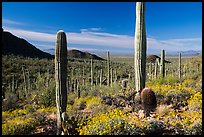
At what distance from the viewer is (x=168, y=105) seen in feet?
34.5

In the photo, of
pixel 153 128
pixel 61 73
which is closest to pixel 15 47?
pixel 61 73

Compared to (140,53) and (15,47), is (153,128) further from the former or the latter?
(15,47)

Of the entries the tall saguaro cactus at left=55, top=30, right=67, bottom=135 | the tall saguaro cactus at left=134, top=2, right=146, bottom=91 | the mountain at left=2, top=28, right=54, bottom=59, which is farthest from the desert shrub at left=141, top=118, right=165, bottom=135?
the mountain at left=2, top=28, right=54, bottom=59

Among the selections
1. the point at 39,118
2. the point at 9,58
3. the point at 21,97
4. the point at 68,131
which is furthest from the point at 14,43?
the point at 68,131

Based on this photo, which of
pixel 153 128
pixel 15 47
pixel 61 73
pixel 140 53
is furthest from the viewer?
pixel 15 47

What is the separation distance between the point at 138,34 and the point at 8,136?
16.7 ft

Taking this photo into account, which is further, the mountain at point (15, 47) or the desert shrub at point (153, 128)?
the mountain at point (15, 47)

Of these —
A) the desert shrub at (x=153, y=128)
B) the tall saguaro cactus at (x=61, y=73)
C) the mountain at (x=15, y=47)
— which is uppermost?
the mountain at (x=15, y=47)

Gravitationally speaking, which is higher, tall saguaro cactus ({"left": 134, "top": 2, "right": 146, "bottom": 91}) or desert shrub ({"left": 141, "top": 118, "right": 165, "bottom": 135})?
tall saguaro cactus ({"left": 134, "top": 2, "right": 146, "bottom": 91})

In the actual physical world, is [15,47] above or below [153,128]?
above

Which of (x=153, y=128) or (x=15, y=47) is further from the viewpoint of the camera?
(x=15, y=47)

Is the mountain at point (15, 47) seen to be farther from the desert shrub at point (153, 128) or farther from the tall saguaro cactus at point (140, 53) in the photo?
the desert shrub at point (153, 128)

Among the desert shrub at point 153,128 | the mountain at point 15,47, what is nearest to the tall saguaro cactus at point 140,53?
the desert shrub at point 153,128

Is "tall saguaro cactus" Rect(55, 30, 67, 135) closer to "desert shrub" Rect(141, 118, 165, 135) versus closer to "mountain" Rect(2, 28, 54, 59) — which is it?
"desert shrub" Rect(141, 118, 165, 135)
